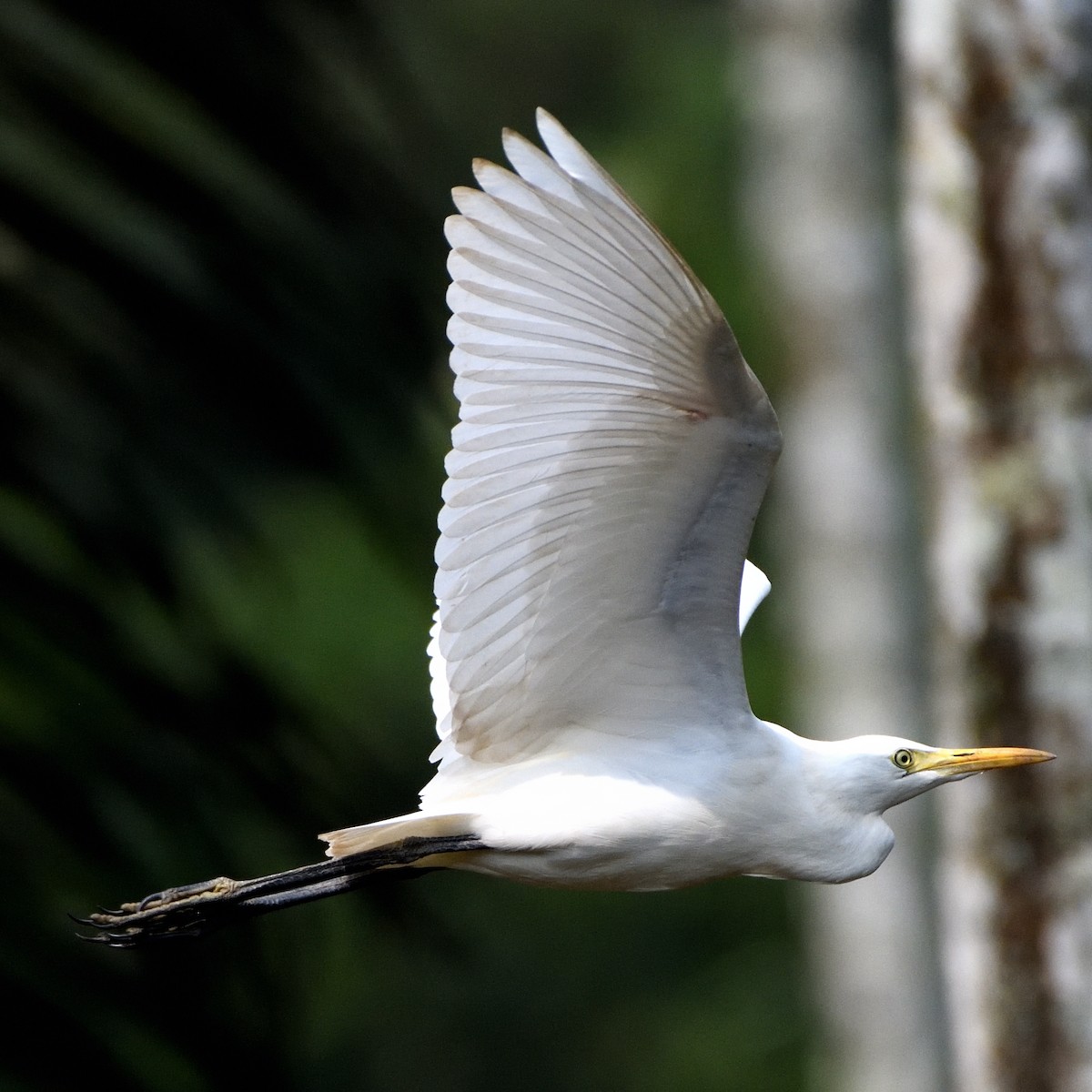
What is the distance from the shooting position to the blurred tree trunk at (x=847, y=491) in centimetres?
776

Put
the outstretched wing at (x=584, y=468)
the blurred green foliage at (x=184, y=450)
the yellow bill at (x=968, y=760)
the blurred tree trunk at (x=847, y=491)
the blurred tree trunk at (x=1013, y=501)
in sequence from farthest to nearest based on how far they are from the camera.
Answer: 1. the blurred tree trunk at (x=847, y=491)
2. the blurred tree trunk at (x=1013, y=501)
3. the yellow bill at (x=968, y=760)
4. the outstretched wing at (x=584, y=468)
5. the blurred green foliage at (x=184, y=450)

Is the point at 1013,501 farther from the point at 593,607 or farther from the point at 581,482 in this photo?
the point at 581,482

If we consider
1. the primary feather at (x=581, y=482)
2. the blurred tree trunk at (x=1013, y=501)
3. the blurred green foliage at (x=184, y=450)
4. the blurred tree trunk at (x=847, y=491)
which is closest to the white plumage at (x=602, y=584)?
the primary feather at (x=581, y=482)

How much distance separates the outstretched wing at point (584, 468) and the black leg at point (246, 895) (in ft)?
0.66

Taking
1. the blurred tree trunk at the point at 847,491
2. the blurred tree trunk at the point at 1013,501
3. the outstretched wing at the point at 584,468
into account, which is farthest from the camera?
the blurred tree trunk at the point at 847,491

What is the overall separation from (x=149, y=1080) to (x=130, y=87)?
1.23 m

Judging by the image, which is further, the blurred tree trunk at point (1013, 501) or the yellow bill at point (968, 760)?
the blurred tree trunk at point (1013, 501)

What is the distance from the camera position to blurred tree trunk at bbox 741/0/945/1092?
306 inches

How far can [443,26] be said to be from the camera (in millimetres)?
16125

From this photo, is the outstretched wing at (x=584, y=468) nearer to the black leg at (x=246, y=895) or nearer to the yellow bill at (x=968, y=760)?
the black leg at (x=246, y=895)

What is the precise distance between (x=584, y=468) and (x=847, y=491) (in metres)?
5.63

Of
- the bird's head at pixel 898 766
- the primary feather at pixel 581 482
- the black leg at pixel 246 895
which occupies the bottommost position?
the black leg at pixel 246 895

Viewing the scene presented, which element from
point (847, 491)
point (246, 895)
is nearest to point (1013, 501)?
point (246, 895)

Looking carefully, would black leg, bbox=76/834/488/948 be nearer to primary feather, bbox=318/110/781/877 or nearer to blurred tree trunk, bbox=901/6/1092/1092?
primary feather, bbox=318/110/781/877
